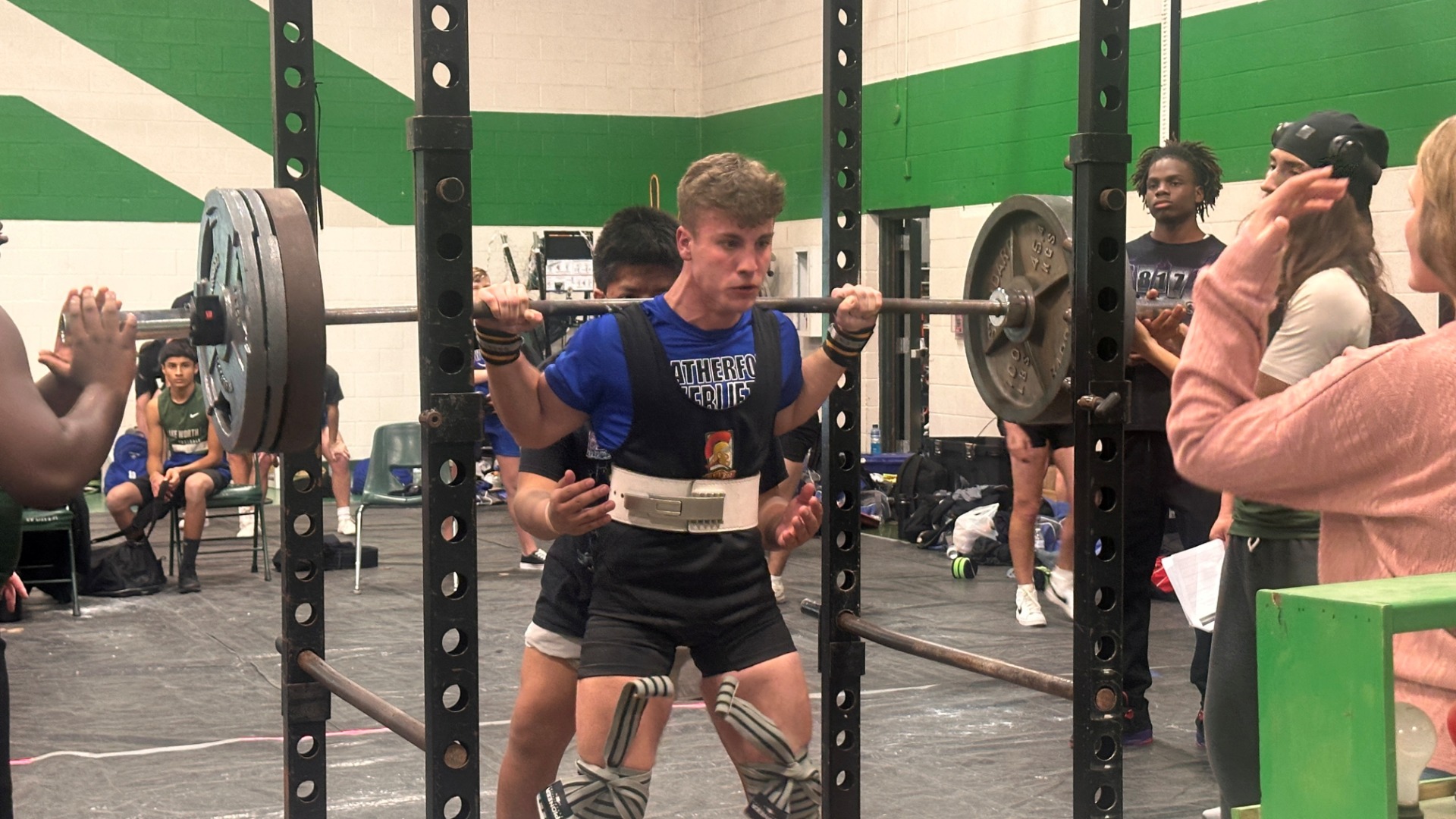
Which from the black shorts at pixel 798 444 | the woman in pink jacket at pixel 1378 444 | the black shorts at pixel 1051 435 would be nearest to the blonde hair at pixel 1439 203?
the woman in pink jacket at pixel 1378 444

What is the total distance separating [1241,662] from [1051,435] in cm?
241

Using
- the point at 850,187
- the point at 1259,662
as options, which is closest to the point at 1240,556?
the point at 850,187

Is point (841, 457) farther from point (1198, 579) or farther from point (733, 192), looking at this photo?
point (1198, 579)

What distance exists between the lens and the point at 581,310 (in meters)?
2.52

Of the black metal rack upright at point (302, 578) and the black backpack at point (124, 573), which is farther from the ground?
the black metal rack upright at point (302, 578)

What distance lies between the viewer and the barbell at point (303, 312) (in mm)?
2150

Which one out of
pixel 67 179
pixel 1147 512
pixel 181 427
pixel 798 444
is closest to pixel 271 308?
pixel 1147 512

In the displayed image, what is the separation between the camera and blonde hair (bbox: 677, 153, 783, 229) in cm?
246

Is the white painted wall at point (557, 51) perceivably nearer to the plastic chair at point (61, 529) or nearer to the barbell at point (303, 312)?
the plastic chair at point (61, 529)

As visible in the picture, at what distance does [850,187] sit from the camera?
10.2 feet

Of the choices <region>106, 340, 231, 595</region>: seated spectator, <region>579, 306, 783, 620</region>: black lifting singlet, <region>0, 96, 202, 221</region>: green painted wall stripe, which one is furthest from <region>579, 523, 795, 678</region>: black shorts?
<region>0, 96, 202, 221</region>: green painted wall stripe

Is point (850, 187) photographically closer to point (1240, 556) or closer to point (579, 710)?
point (1240, 556)

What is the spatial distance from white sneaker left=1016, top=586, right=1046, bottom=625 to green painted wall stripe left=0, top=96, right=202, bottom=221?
21.6 feet

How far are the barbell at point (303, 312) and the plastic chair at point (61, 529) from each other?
165 inches
